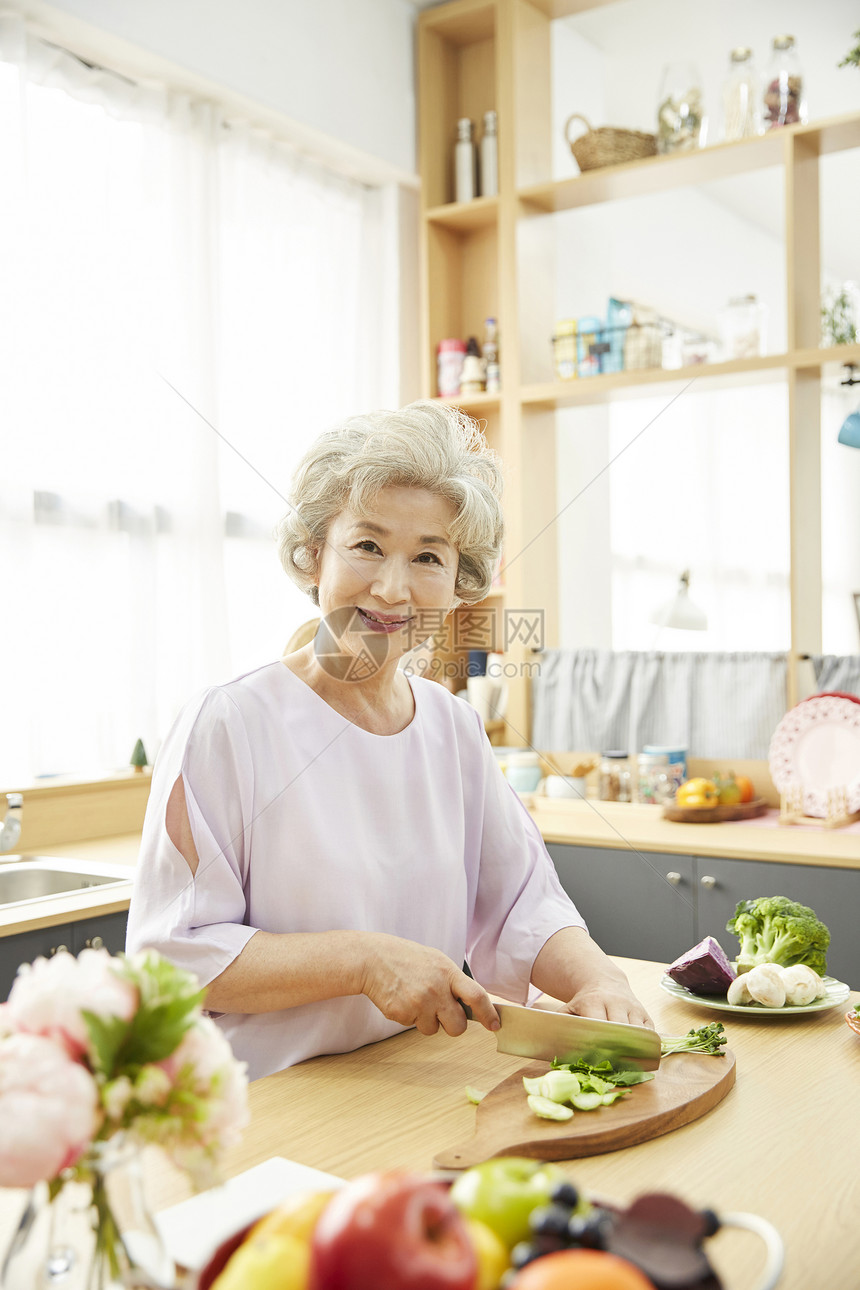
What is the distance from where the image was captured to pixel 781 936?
1.36 meters

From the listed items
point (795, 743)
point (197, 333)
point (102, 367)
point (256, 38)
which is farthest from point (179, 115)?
point (795, 743)

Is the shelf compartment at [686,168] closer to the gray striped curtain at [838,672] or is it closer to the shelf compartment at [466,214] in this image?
the shelf compartment at [466,214]

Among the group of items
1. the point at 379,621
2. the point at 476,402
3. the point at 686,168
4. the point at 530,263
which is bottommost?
the point at 379,621

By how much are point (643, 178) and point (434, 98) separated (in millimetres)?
795

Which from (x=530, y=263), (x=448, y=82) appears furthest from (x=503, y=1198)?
(x=448, y=82)

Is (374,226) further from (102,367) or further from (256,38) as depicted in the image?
(102,367)

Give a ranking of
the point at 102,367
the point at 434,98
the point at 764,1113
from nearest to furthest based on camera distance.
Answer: the point at 764,1113
the point at 102,367
the point at 434,98

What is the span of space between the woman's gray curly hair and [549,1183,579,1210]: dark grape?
3.00 ft

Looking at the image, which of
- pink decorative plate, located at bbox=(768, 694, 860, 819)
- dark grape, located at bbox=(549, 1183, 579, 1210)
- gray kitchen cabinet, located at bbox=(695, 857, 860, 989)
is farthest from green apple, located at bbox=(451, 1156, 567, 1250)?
pink decorative plate, located at bbox=(768, 694, 860, 819)

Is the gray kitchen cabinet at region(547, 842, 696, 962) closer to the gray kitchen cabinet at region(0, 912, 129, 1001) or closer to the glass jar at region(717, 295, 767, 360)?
the gray kitchen cabinet at region(0, 912, 129, 1001)

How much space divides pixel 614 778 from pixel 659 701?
0.92 ft

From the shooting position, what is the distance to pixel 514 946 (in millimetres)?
1400

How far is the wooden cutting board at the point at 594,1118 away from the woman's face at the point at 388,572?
1.75ft

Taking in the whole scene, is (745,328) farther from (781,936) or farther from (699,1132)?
(699,1132)
